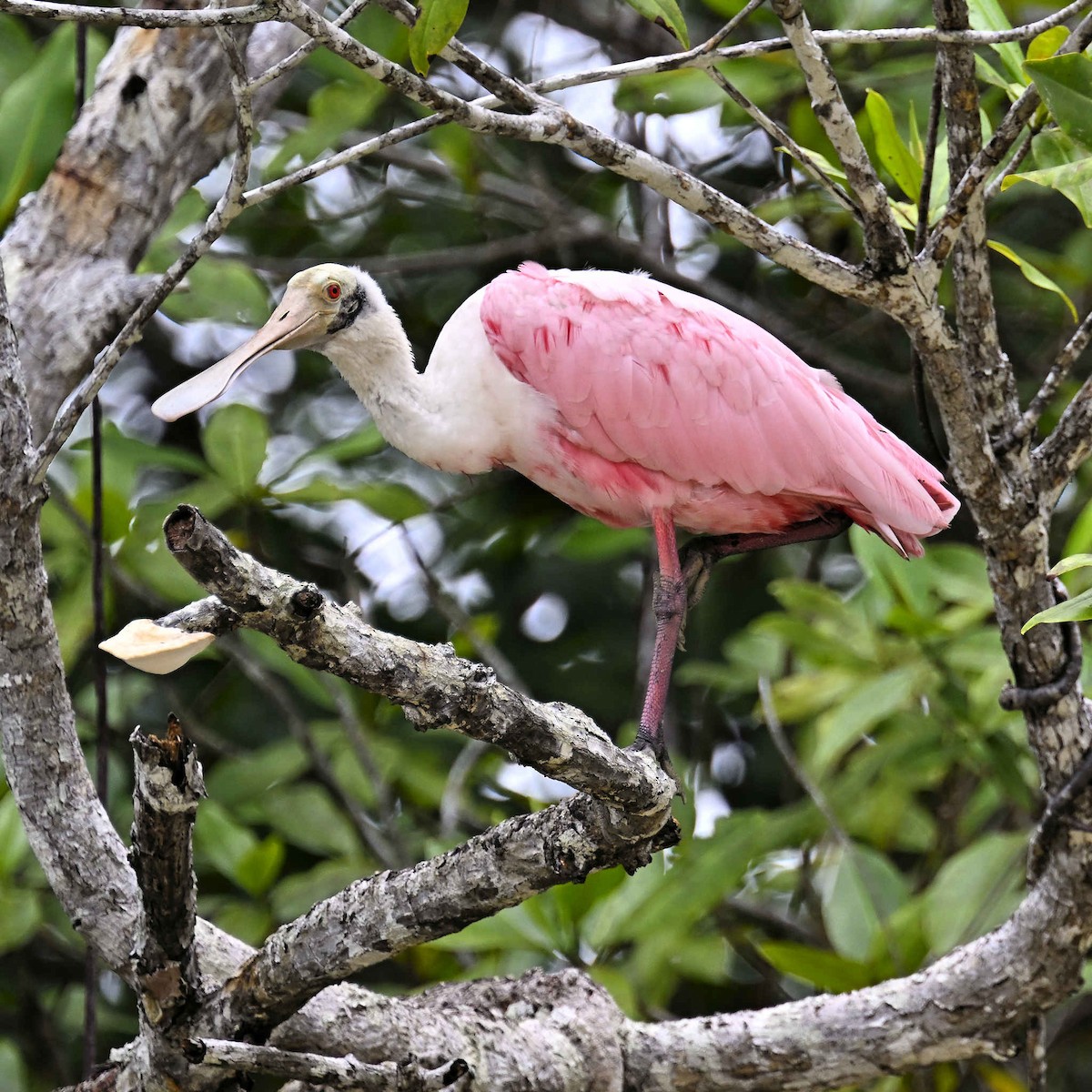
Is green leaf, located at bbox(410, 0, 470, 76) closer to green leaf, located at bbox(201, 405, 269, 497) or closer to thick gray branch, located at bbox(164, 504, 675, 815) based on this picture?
thick gray branch, located at bbox(164, 504, 675, 815)

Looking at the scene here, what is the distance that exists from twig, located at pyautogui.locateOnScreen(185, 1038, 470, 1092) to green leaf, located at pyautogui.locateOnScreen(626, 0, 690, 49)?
1.60 metres

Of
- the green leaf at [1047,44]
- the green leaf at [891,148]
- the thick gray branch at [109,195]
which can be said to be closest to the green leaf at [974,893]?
the green leaf at [891,148]

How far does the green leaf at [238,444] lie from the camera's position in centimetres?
421

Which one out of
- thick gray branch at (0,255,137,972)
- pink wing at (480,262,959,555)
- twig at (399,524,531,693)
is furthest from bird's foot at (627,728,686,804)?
twig at (399,524,531,693)

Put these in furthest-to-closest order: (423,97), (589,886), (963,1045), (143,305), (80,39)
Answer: (589,886), (80,39), (963,1045), (143,305), (423,97)

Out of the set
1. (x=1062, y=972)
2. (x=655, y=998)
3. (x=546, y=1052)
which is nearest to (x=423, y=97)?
(x=546, y=1052)

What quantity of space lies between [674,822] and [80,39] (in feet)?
6.65

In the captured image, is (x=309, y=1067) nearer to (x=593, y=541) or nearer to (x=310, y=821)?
(x=310, y=821)

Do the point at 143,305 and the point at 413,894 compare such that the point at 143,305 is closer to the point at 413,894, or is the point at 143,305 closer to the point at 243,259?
the point at 413,894

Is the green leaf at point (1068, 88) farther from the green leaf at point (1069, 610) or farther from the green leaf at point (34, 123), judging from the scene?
the green leaf at point (34, 123)

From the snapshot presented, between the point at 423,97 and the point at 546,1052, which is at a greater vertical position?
the point at 423,97

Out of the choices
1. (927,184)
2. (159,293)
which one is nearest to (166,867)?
(159,293)

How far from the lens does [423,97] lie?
2.03m

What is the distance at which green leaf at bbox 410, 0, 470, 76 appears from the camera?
203 centimetres
